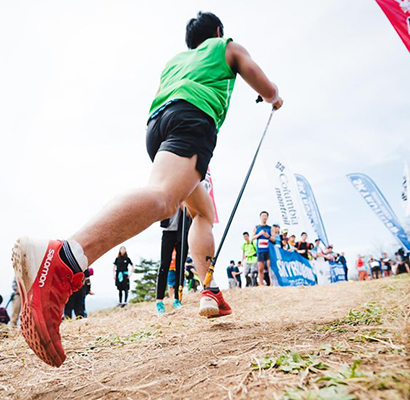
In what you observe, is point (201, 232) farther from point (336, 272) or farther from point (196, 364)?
point (336, 272)

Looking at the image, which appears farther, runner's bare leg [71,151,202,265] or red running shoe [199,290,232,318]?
red running shoe [199,290,232,318]

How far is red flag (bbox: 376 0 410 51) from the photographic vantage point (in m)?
2.84

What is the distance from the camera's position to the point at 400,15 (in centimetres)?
288

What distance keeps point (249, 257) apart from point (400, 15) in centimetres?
836

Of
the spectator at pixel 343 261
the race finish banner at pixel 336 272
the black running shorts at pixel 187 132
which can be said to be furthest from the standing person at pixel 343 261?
the black running shorts at pixel 187 132

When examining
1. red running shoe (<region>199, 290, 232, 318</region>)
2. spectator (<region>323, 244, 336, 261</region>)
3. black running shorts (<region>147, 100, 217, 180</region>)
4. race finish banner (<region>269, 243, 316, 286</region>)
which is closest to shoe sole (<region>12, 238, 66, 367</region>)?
black running shorts (<region>147, 100, 217, 180</region>)

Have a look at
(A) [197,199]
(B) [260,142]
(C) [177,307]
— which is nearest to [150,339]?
(A) [197,199]

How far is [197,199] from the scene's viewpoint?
7.72 feet

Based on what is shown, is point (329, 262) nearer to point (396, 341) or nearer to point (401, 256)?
point (401, 256)

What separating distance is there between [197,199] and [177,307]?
210cm

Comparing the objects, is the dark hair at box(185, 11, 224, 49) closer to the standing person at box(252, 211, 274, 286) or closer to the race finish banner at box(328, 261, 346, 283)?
the standing person at box(252, 211, 274, 286)

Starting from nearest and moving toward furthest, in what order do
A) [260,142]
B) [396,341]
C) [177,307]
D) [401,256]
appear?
[396,341], [260,142], [177,307], [401,256]

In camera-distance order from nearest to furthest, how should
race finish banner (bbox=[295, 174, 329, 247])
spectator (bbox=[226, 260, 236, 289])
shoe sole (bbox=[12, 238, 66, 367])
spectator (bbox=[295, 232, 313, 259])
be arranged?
shoe sole (bbox=[12, 238, 66, 367]) < spectator (bbox=[295, 232, 313, 259]) < spectator (bbox=[226, 260, 236, 289]) < race finish banner (bbox=[295, 174, 329, 247])

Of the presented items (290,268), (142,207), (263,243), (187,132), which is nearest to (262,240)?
(263,243)
